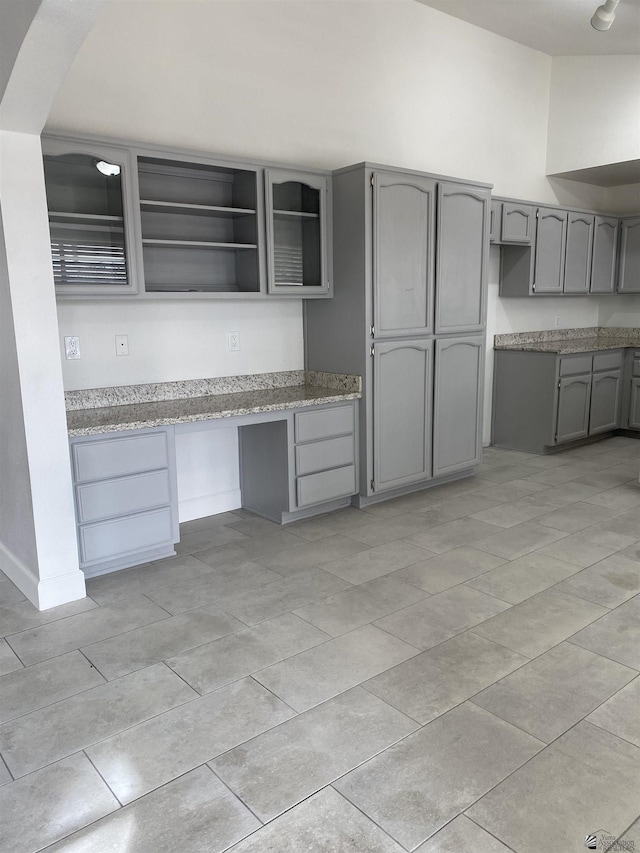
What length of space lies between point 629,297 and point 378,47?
3.67 m

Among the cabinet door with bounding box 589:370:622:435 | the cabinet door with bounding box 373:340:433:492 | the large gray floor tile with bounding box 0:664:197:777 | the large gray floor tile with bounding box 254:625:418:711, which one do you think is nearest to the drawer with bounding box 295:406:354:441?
the cabinet door with bounding box 373:340:433:492

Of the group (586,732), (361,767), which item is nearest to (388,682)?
(361,767)

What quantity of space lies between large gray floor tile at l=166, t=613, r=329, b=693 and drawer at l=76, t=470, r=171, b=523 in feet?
2.92

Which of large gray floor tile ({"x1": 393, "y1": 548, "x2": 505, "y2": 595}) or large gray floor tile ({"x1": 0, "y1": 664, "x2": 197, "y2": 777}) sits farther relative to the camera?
large gray floor tile ({"x1": 393, "y1": 548, "x2": 505, "y2": 595})

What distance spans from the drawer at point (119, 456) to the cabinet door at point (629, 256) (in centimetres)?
503

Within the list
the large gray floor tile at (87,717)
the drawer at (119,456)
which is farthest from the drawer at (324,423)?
the large gray floor tile at (87,717)

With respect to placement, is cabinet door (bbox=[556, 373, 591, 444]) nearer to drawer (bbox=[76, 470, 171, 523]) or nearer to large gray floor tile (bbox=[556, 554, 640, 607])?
large gray floor tile (bbox=[556, 554, 640, 607])

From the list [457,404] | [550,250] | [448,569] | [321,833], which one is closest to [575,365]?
[550,250]

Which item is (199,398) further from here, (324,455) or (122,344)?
(324,455)

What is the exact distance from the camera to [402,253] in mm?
3949

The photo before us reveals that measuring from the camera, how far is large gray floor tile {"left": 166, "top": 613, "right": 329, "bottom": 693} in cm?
231

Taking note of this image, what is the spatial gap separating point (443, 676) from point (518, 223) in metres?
4.08

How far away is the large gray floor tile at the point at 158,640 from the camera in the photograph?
240 centimetres

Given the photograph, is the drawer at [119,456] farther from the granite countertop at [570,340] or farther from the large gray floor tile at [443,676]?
the granite countertop at [570,340]
